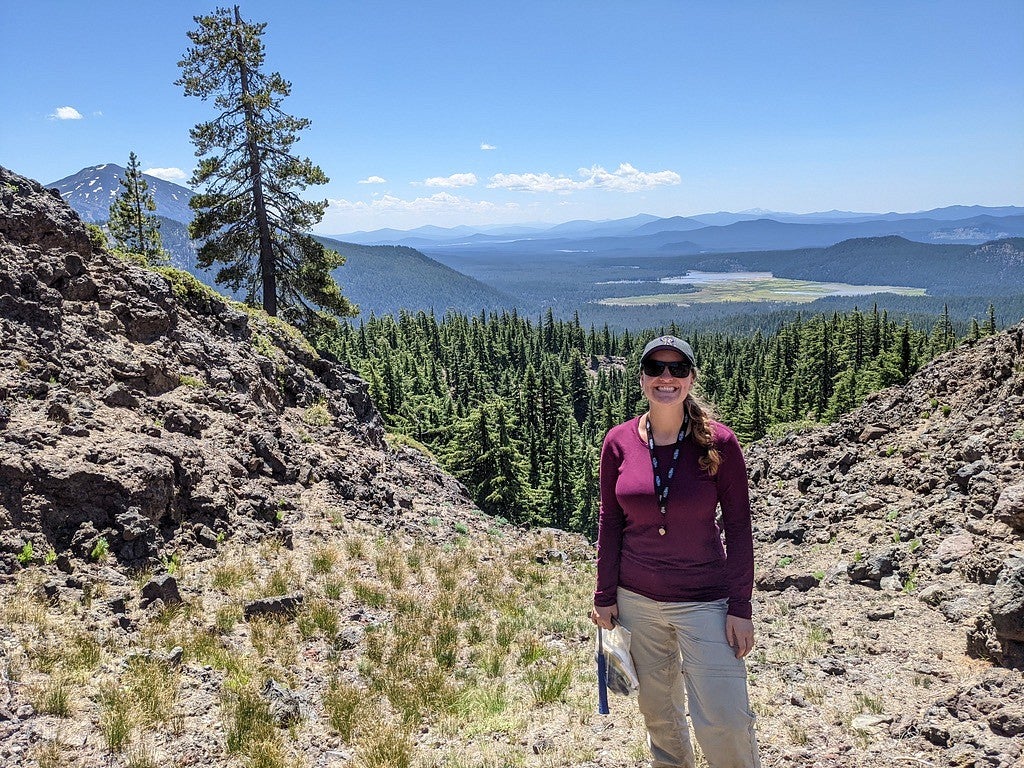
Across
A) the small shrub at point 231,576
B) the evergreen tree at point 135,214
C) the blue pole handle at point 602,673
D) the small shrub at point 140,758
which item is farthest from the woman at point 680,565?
the evergreen tree at point 135,214

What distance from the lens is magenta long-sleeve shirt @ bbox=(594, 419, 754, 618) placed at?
3654 millimetres

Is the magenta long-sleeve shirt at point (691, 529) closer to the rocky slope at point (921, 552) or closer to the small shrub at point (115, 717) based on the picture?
the rocky slope at point (921, 552)

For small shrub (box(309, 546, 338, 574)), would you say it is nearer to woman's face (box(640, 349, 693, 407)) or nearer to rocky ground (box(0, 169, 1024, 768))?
rocky ground (box(0, 169, 1024, 768))

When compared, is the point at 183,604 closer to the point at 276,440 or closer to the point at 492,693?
the point at 492,693

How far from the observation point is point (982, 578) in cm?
749

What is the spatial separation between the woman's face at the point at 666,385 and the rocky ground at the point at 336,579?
324cm

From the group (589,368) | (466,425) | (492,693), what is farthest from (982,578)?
(589,368)

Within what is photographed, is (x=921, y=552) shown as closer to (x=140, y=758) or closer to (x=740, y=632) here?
(x=740, y=632)

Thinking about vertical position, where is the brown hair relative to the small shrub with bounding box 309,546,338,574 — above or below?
above

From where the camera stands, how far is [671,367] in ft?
12.5

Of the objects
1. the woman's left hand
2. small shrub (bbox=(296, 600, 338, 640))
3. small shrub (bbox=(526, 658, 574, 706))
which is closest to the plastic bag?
the woman's left hand

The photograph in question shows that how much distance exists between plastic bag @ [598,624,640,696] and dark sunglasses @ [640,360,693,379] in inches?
68.3

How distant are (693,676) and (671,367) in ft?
6.39

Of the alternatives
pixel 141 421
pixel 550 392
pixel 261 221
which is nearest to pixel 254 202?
pixel 261 221
